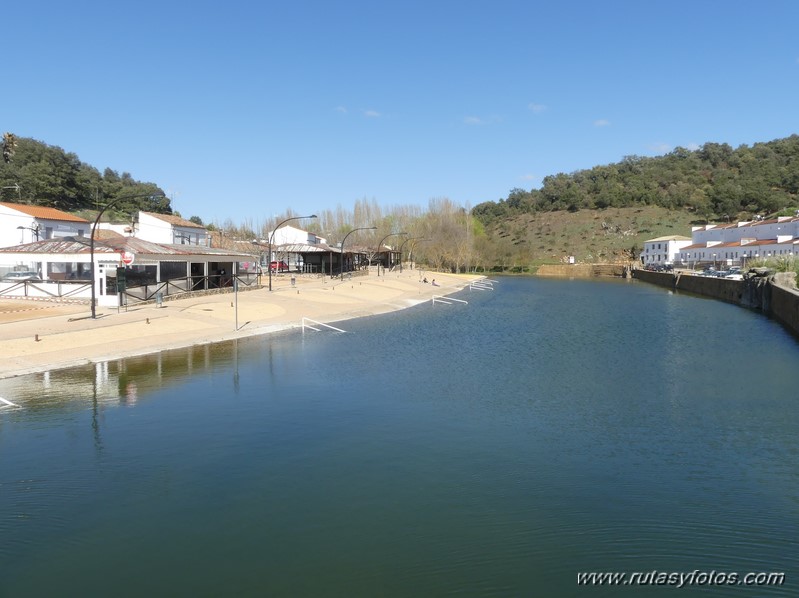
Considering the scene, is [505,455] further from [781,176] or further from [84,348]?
[781,176]

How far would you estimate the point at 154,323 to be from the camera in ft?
100

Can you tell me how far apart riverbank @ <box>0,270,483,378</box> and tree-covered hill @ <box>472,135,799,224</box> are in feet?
383

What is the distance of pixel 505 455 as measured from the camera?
13.9 meters

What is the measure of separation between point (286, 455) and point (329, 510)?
10.1 ft

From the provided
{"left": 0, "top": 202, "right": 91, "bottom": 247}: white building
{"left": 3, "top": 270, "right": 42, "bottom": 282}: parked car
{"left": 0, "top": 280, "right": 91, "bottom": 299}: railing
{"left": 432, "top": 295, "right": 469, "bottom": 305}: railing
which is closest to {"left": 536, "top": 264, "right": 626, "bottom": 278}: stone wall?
{"left": 432, "top": 295, "right": 469, "bottom": 305}: railing

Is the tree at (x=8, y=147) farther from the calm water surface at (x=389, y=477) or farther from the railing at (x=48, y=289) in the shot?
the calm water surface at (x=389, y=477)

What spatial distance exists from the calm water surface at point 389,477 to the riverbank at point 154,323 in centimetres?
194

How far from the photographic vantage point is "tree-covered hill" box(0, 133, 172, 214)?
89.6m

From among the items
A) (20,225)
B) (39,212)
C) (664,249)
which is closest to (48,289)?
(20,225)

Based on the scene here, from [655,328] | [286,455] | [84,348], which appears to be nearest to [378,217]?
[655,328]

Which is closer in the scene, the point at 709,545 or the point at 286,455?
the point at 709,545

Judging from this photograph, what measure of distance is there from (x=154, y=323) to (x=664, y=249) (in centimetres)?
11013

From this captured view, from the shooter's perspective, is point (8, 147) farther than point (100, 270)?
Yes

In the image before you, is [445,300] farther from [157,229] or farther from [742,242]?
[742,242]
